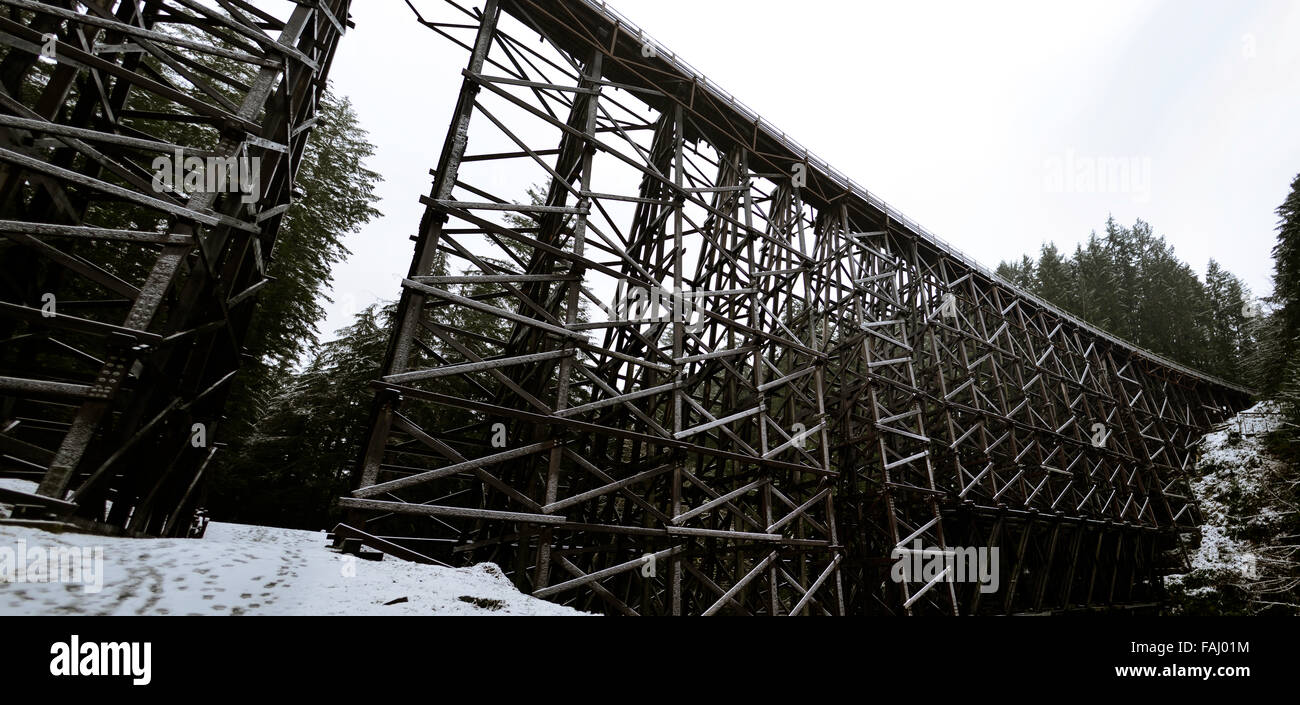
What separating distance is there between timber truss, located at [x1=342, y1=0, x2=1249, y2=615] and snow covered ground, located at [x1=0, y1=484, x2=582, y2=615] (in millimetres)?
673

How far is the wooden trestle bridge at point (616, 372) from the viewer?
4883 millimetres

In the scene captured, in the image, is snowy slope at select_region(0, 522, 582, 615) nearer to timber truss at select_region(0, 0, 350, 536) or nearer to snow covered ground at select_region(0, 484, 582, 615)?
snow covered ground at select_region(0, 484, 582, 615)

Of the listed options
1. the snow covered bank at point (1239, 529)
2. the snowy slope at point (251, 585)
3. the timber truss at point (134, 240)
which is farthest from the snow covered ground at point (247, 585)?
the snow covered bank at point (1239, 529)

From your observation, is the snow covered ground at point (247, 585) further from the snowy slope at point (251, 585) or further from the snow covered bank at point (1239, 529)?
the snow covered bank at point (1239, 529)

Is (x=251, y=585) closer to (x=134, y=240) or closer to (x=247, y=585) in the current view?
(x=247, y=585)

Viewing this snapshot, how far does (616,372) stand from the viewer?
924cm

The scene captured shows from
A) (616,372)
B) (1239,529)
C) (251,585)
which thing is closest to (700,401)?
(616,372)

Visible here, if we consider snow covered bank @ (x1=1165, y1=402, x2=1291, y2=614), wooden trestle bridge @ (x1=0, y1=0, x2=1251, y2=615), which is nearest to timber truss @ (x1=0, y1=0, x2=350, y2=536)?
wooden trestle bridge @ (x1=0, y1=0, x2=1251, y2=615)

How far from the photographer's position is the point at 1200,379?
2238 centimetres

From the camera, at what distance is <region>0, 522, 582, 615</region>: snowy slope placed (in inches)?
111

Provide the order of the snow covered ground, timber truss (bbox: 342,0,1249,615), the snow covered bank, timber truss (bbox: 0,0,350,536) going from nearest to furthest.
Answer: 1. the snow covered ground
2. timber truss (bbox: 0,0,350,536)
3. timber truss (bbox: 342,0,1249,615)
4. the snow covered bank

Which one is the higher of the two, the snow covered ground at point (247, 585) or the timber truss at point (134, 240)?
the timber truss at point (134, 240)
